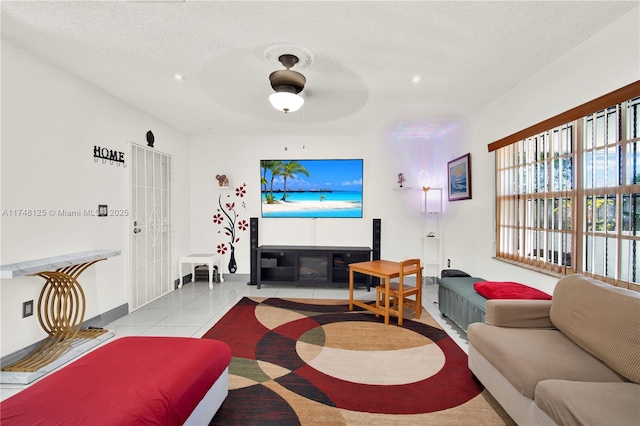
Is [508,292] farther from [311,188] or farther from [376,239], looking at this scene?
[311,188]

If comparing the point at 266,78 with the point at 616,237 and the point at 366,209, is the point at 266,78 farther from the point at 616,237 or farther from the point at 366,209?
the point at 616,237

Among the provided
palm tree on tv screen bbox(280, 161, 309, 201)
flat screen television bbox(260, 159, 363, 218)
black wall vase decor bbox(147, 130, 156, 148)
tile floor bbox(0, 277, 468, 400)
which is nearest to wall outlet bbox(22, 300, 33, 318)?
tile floor bbox(0, 277, 468, 400)

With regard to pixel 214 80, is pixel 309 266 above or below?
below

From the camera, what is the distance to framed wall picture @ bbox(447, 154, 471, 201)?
403 cm

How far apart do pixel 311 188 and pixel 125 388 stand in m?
4.09

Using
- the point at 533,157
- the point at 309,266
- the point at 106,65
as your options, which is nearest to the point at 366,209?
the point at 309,266

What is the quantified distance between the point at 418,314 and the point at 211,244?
3.73 meters

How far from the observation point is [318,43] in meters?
2.31

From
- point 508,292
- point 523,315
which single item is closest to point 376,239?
point 508,292

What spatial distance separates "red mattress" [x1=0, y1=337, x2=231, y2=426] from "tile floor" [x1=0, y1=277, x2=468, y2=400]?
4.07 ft

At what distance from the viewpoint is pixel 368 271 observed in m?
3.51

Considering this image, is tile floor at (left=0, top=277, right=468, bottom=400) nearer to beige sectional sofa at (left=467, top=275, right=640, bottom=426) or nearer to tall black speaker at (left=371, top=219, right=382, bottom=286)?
tall black speaker at (left=371, top=219, right=382, bottom=286)

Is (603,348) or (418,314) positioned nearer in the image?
(603,348)

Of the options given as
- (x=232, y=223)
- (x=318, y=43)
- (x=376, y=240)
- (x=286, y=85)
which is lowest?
(x=376, y=240)
